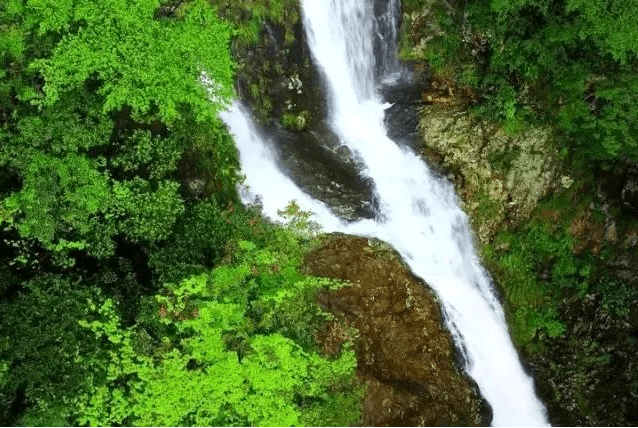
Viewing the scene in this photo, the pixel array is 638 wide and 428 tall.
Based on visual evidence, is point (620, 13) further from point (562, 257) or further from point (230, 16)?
point (230, 16)

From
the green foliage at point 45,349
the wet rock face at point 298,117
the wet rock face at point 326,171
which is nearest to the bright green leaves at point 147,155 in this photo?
the green foliage at point 45,349

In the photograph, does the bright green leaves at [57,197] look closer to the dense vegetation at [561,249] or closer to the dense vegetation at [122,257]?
the dense vegetation at [122,257]

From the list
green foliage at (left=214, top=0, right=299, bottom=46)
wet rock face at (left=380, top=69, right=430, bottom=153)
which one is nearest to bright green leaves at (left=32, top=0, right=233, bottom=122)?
green foliage at (left=214, top=0, right=299, bottom=46)

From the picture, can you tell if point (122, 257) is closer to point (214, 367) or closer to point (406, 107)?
point (214, 367)

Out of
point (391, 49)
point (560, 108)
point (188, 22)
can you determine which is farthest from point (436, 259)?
point (188, 22)

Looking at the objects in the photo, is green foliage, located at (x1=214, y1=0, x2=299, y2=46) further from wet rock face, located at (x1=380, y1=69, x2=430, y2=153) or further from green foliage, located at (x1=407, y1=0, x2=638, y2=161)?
green foliage, located at (x1=407, y1=0, x2=638, y2=161)

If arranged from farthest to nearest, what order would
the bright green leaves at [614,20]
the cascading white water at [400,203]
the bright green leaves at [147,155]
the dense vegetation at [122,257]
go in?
the cascading white water at [400,203] < the bright green leaves at [614,20] < the bright green leaves at [147,155] < the dense vegetation at [122,257]

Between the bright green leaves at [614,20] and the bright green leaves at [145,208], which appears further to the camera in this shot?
the bright green leaves at [614,20]
